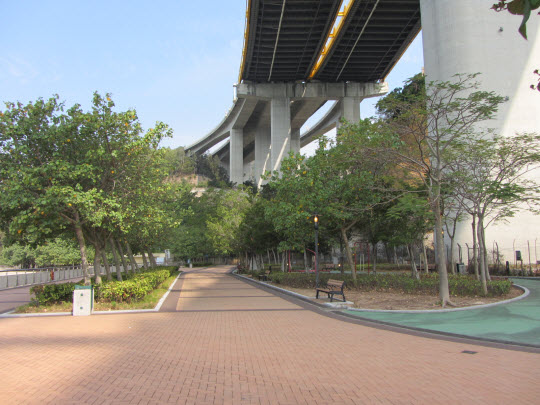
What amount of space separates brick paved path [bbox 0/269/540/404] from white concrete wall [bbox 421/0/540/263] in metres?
23.9

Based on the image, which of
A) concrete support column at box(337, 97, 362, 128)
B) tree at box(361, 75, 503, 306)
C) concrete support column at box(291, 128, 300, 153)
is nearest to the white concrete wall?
tree at box(361, 75, 503, 306)

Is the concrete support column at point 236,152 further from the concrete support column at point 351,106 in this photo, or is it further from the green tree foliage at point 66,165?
the green tree foliage at point 66,165

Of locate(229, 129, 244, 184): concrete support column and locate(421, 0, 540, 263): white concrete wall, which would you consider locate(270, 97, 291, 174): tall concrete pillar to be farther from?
locate(421, 0, 540, 263): white concrete wall

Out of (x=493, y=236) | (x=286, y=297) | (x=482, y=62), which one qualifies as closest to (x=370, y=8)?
(x=482, y=62)

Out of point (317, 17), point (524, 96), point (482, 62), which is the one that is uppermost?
point (317, 17)

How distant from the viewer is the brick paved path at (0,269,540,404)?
5.96 metres

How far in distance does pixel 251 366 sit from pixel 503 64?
31235 mm

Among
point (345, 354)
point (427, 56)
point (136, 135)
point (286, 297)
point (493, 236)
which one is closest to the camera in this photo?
point (345, 354)

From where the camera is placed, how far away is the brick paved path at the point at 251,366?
19.6 ft

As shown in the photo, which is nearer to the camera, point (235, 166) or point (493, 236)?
point (493, 236)

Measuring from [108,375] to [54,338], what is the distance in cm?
428

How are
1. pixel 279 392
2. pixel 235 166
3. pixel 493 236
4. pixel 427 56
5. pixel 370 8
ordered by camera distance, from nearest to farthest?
pixel 279 392 < pixel 493 236 < pixel 427 56 < pixel 370 8 < pixel 235 166

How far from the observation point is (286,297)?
2067 centimetres

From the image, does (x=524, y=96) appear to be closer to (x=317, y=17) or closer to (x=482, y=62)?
(x=482, y=62)
